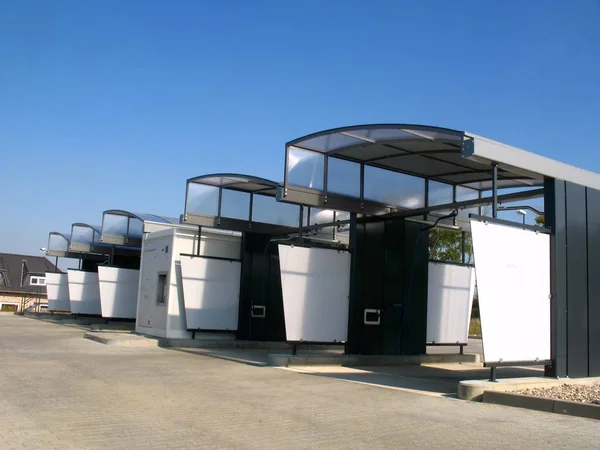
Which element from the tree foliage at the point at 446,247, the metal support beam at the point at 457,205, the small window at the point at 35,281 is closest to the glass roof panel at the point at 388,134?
the metal support beam at the point at 457,205

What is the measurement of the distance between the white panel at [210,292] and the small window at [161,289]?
4.77 ft

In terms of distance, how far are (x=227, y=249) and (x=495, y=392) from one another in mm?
11936

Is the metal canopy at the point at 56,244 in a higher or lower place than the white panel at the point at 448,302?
higher

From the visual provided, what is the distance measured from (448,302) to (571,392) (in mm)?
7498

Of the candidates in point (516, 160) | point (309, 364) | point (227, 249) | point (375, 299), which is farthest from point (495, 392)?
point (227, 249)

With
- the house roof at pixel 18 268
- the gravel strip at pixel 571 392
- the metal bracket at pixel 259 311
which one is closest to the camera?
the gravel strip at pixel 571 392

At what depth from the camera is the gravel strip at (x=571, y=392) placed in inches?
344

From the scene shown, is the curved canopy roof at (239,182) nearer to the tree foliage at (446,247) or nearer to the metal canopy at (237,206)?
the metal canopy at (237,206)

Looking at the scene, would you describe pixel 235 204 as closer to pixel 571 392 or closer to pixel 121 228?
pixel 121 228

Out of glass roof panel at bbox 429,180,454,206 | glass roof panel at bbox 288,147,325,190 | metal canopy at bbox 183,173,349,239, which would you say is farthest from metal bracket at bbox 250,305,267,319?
glass roof panel at bbox 429,180,454,206

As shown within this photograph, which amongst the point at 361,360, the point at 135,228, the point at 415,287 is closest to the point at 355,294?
the point at 361,360

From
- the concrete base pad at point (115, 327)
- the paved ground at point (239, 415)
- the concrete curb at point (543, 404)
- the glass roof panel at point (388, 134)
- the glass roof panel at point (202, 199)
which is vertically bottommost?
the concrete base pad at point (115, 327)

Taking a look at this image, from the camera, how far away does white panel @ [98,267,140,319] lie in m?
25.0

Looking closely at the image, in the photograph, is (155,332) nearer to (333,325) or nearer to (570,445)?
(333,325)
